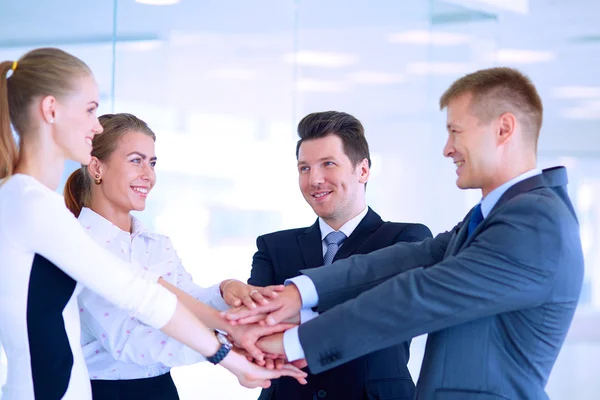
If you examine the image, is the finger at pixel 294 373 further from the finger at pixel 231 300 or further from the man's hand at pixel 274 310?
the finger at pixel 231 300

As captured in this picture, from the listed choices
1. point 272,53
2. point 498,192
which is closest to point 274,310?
point 498,192

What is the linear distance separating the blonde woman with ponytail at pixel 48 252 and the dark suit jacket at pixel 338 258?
23.4 inches

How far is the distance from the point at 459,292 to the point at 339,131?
3.54 feet

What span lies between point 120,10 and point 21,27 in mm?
516

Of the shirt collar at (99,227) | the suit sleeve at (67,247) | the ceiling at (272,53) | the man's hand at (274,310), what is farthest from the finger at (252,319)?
the ceiling at (272,53)

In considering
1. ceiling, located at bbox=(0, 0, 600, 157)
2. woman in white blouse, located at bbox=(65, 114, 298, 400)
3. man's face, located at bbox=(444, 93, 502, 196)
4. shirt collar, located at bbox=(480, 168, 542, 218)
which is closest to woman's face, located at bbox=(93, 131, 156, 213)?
woman in white blouse, located at bbox=(65, 114, 298, 400)

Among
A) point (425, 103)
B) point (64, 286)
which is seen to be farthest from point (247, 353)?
point (425, 103)

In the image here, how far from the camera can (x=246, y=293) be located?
273 cm

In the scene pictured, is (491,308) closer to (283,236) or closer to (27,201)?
(283,236)

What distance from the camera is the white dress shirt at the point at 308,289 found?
2.14 metres

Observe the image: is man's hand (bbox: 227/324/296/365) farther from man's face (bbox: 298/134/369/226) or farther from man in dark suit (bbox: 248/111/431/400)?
man's face (bbox: 298/134/369/226)

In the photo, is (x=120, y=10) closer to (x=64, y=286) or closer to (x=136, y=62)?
(x=136, y=62)

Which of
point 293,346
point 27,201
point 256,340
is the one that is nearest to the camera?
point 27,201

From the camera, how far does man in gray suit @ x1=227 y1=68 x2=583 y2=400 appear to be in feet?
6.45
